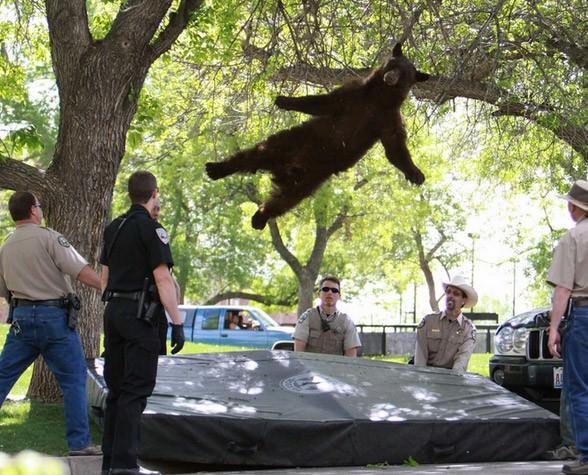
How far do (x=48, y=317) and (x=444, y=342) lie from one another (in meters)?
3.93

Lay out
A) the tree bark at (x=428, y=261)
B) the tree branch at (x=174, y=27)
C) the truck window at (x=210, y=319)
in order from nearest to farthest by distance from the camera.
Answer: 1. the tree branch at (x=174, y=27)
2. the truck window at (x=210, y=319)
3. the tree bark at (x=428, y=261)

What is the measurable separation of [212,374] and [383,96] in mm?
2563

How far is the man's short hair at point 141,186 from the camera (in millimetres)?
Result: 4934

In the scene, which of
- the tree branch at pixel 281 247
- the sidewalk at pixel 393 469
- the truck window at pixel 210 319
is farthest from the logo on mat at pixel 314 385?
the tree branch at pixel 281 247

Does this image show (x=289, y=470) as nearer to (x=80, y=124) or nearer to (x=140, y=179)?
(x=140, y=179)

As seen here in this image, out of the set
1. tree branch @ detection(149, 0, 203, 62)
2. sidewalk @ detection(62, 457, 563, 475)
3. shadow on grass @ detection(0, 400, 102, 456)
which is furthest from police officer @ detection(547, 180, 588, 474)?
tree branch @ detection(149, 0, 203, 62)

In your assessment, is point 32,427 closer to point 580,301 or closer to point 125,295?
point 125,295

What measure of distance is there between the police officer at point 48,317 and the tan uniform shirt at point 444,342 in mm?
3422

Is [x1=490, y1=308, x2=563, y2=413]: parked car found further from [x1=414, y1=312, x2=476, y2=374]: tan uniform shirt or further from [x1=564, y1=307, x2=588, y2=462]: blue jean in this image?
[x1=564, y1=307, x2=588, y2=462]: blue jean

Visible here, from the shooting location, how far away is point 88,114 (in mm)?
8156

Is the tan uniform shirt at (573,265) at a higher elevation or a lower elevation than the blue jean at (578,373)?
higher

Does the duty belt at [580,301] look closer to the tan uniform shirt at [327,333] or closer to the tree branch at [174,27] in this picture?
the tan uniform shirt at [327,333]

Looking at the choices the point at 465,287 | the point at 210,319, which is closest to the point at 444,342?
the point at 465,287

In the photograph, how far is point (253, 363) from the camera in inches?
285
